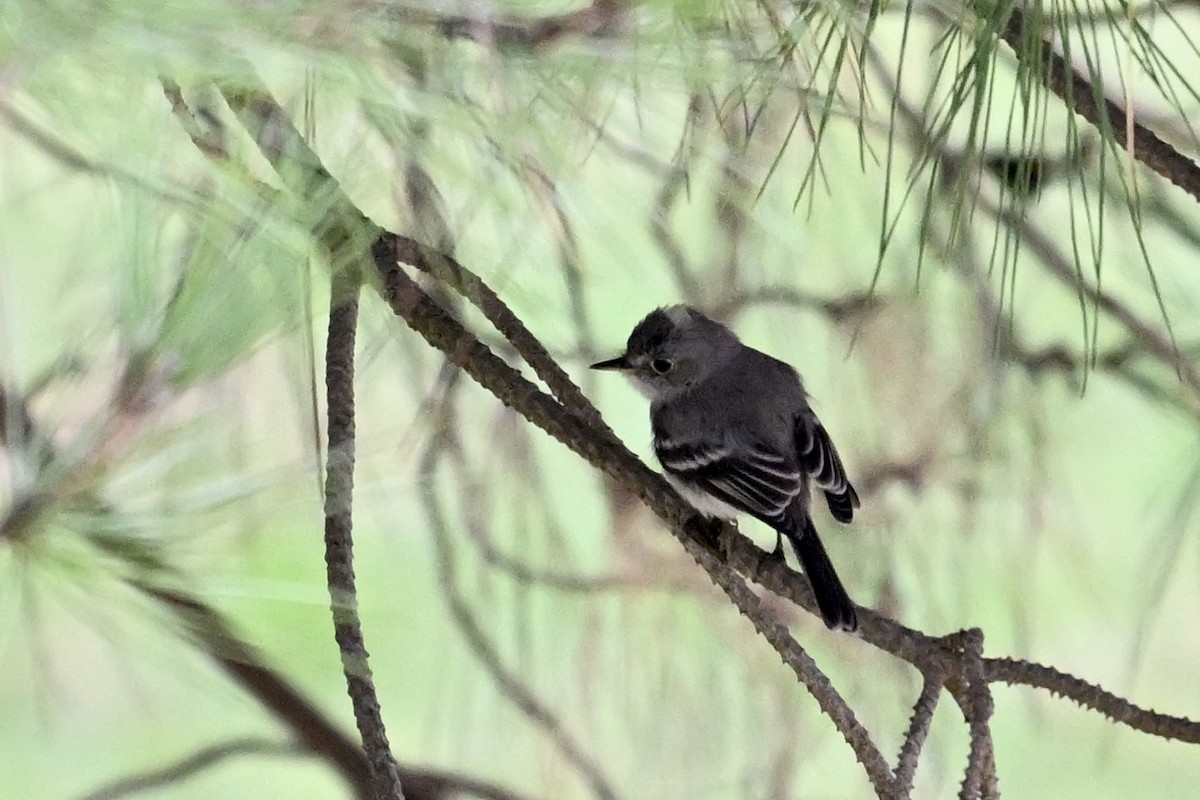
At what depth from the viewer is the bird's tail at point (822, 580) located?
552 millimetres

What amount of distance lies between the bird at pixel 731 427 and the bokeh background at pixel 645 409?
23 millimetres

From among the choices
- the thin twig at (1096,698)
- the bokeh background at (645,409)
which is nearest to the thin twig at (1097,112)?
the bokeh background at (645,409)

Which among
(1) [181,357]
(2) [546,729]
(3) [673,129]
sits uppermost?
(3) [673,129]

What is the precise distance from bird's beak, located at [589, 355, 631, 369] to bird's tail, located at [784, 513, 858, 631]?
0.49ft

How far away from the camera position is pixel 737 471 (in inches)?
30.4

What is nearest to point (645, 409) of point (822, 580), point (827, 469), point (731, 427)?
point (731, 427)

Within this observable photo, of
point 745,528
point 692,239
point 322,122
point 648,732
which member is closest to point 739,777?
point 648,732

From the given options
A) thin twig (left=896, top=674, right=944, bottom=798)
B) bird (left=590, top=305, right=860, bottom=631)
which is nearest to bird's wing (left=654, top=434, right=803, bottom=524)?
bird (left=590, top=305, right=860, bottom=631)

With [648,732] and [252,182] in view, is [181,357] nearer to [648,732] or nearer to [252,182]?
[252,182]

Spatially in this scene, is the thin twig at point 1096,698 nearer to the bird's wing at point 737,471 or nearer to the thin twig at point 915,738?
the thin twig at point 915,738

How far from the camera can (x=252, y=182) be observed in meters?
0.39

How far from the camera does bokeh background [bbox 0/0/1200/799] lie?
44cm

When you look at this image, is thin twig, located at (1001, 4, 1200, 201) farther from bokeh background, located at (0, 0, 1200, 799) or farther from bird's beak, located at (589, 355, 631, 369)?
bird's beak, located at (589, 355, 631, 369)

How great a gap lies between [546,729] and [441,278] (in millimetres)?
383
